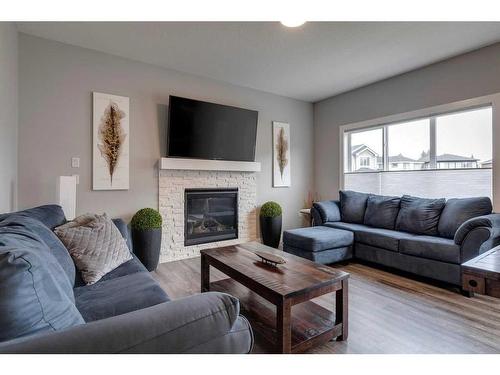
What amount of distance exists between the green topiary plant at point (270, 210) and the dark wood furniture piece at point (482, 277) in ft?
9.39

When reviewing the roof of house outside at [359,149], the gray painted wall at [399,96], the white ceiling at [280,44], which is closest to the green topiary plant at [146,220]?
the white ceiling at [280,44]

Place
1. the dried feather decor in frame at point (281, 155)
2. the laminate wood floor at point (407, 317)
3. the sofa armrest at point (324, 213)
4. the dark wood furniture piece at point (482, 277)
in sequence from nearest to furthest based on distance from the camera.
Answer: the dark wood furniture piece at point (482, 277) < the laminate wood floor at point (407, 317) < the sofa armrest at point (324, 213) < the dried feather decor in frame at point (281, 155)

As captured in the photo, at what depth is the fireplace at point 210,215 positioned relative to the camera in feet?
12.2

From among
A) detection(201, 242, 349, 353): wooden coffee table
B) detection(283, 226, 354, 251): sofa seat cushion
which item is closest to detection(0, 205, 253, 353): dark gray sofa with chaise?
detection(201, 242, 349, 353): wooden coffee table

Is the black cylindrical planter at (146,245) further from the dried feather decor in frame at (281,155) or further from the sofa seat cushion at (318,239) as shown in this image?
the dried feather decor in frame at (281,155)

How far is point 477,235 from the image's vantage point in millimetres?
2375

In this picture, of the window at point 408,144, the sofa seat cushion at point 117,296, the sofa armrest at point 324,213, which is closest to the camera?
the sofa seat cushion at point 117,296

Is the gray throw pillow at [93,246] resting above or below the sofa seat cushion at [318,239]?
above

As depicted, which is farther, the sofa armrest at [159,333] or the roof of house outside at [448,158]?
the roof of house outside at [448,158]

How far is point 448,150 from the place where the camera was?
11.0 feet

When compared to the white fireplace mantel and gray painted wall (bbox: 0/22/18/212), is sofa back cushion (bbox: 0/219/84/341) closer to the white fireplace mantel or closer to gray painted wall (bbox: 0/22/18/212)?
gray painted wall (bbox: 0/22/18/212)
